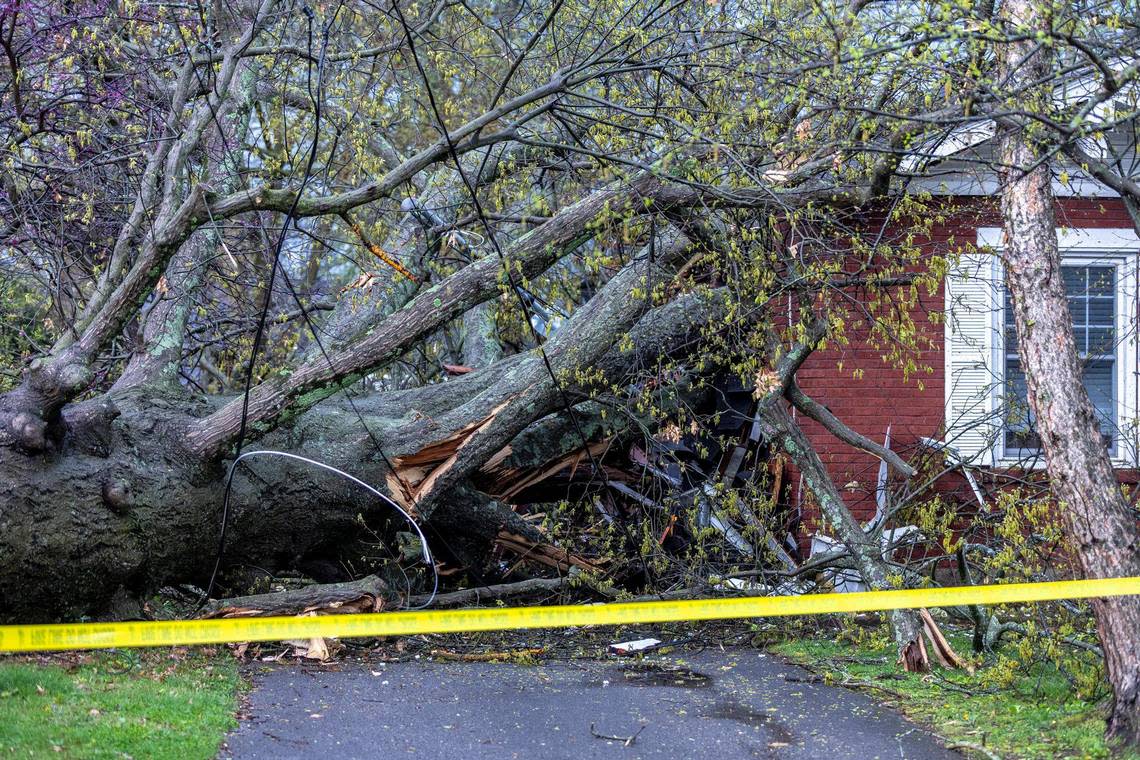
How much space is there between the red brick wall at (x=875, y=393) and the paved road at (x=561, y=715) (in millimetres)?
3189

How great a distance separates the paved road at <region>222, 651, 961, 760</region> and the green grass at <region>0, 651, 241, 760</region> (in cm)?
21

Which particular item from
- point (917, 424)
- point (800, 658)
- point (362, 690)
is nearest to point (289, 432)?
point (362, 690)

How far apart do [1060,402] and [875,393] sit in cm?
455

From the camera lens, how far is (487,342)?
10.5 meters

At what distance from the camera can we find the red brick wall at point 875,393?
976 centimetres

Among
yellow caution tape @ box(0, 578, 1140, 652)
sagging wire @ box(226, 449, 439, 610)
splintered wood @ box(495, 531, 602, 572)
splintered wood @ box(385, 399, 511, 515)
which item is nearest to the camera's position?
yellow caution tape @ box(0, 578, 1140, 652)

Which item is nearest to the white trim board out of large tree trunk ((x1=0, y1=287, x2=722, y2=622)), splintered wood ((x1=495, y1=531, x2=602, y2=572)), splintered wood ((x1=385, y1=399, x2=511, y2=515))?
large tree trunk ((x1=0, y1=287, x2=722, y2=622))

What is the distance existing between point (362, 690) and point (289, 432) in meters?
2.14

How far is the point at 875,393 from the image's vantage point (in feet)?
32.3

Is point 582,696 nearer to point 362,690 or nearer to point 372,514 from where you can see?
point 362,690

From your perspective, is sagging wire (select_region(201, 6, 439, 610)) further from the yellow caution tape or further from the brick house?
the brick house

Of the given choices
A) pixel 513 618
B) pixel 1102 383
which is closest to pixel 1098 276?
pixel 1102 383

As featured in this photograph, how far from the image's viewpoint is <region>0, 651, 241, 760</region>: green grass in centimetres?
445

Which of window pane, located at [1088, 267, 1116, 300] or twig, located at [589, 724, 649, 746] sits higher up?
window pane, located at [1088, 267, 1116, 300]
